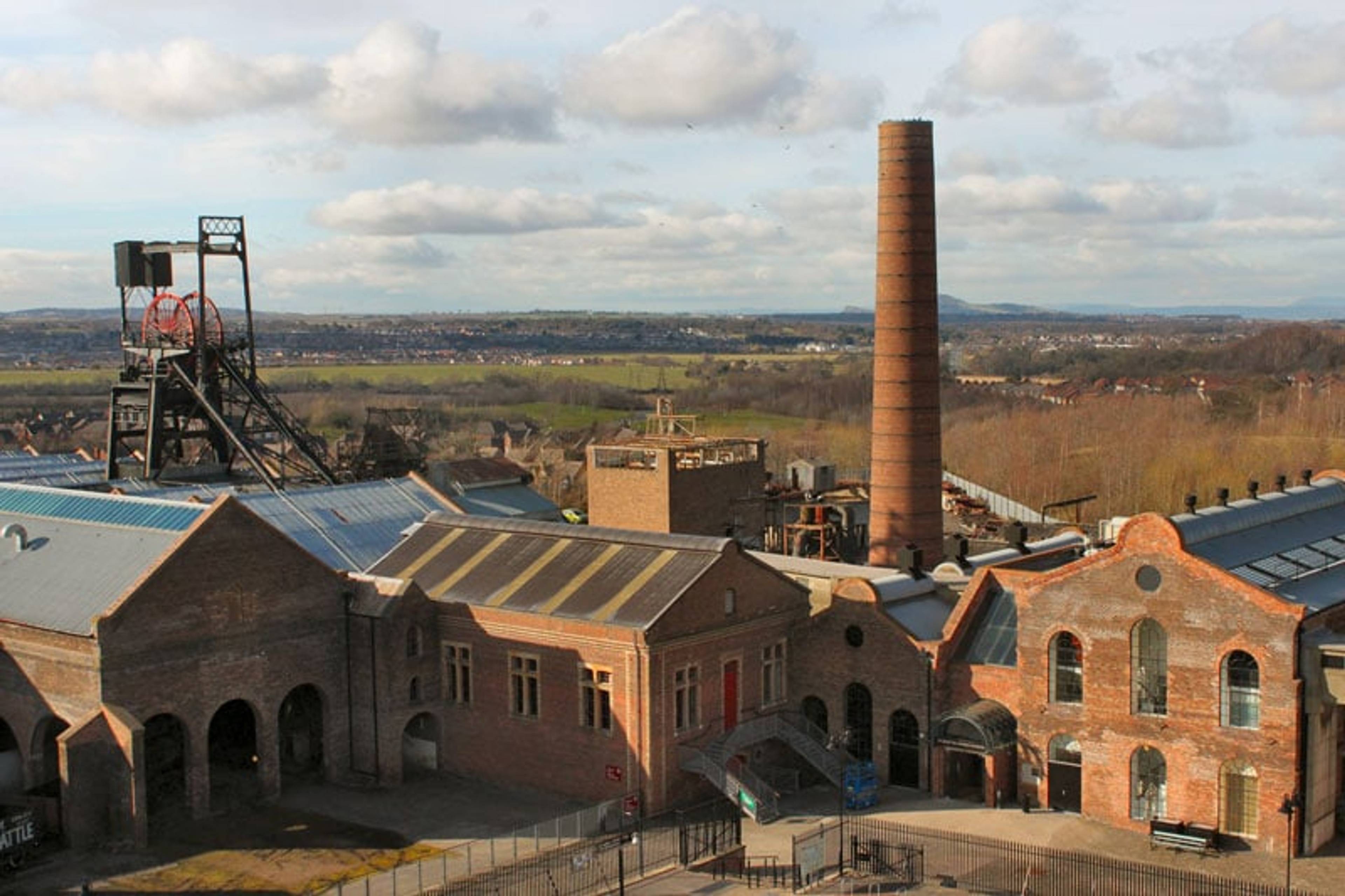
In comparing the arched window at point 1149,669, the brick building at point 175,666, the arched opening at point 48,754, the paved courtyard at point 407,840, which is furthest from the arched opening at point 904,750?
the arched opening at point 48,754

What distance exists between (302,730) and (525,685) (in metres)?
7.73

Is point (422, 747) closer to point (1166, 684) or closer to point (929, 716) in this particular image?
point (929, 716)

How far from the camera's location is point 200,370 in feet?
206

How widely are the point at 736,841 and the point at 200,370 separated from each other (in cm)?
3753

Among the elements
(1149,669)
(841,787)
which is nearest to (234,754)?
(841,787)

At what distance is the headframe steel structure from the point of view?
62.9 meters

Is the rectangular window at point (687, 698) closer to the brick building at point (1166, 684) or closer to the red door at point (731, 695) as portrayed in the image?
the red door at point (731, 695)

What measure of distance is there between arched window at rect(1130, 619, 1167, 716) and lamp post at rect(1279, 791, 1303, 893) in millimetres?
3604

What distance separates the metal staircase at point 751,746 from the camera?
37.9 meters

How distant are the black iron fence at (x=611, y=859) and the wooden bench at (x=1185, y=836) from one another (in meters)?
10.3

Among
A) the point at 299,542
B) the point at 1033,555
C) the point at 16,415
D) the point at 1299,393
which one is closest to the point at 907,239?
the point at 1033,555

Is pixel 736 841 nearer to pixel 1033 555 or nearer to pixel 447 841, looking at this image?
pixel 447 841

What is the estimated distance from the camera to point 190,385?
206 ft

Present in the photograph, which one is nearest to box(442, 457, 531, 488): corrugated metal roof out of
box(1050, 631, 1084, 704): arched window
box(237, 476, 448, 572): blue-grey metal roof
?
box(237, 476, 448, 572): blue-grey metal roof
